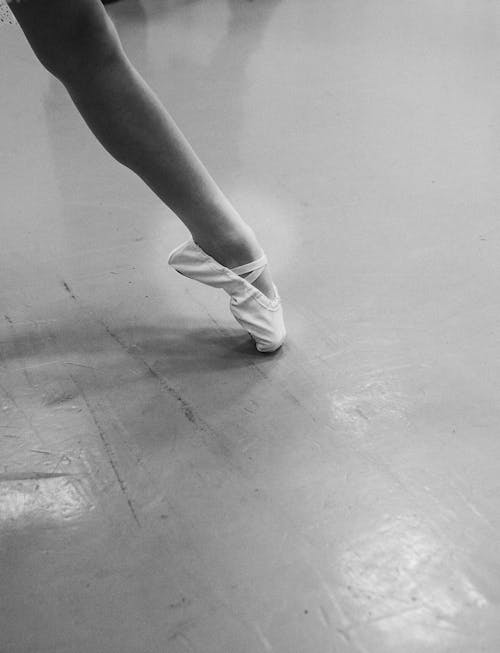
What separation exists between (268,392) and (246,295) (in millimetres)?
139

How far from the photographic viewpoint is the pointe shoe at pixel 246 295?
3.10ft

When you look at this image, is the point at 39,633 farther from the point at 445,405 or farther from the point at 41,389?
the point at 445,405

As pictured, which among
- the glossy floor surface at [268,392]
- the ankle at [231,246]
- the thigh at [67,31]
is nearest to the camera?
the glossy floor surface at [268,392]

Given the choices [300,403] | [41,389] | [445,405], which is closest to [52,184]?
[41,389]

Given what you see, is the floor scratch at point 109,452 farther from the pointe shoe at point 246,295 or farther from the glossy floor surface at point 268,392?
the pointe shoe at point 246,295

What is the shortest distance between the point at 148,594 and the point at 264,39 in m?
1.69

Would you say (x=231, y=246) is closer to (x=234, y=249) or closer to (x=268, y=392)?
(x=234, y=249)

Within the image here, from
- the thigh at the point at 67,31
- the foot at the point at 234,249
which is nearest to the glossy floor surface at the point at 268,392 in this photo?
the foot at the point at 234,249

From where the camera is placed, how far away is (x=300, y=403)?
2.91 feet

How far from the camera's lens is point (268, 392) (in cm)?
91

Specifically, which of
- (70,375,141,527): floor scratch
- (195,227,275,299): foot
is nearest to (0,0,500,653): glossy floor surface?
(70,375,141,527): floor scratch

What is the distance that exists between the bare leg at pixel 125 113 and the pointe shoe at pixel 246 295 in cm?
1

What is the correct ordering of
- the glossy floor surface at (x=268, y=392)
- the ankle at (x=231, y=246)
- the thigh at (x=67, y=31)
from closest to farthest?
1. the glossy floor surface at (x=268, y=392)
2. the thigh at (x=67, y=31)
3. the ankle at (x=231, y=246)

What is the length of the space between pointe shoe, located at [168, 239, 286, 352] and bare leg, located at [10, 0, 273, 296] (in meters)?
0.01
